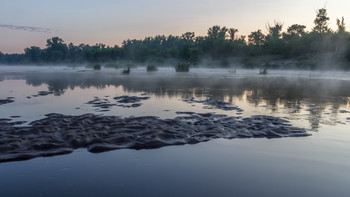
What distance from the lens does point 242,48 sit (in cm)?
9394

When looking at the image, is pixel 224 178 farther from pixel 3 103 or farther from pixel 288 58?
pixel 288 58

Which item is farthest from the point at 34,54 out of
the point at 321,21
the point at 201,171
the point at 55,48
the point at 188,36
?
the point at 201,171

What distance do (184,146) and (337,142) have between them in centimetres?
392

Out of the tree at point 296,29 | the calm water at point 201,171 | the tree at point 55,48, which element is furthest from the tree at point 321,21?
the tree at point 55,48

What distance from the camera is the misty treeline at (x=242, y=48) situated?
224 feet

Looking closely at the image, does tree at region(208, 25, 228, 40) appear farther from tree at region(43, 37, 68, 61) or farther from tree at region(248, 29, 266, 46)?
tree at region(43, 37, 68, 61)

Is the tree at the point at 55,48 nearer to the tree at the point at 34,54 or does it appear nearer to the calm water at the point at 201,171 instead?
the tree at the point at 34,54

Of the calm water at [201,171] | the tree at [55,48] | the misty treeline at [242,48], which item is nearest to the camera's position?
the calm water at [201,171]

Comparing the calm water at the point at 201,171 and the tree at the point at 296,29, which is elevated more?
the tree at the point at 296,29

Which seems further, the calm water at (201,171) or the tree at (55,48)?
the tree at (55,48)

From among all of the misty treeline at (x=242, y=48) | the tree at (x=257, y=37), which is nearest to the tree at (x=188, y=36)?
the misty treeline at (x=242, y=48)

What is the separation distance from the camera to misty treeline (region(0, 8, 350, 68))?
224ft

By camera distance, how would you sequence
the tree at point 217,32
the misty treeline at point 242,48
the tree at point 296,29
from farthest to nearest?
the tree at point 217,32
the tree at point 296,29
the misty treeline at point 242,48

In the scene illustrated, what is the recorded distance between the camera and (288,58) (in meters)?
73.4
